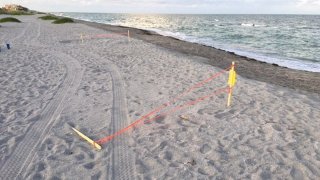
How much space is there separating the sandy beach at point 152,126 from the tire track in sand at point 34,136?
0.02m

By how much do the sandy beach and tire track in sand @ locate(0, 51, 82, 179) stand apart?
0.02 m

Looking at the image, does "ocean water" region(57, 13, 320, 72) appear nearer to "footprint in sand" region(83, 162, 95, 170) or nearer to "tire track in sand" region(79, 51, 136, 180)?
"tire track in sand" region(79, 51, 136, 180)

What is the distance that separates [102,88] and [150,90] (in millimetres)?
1702

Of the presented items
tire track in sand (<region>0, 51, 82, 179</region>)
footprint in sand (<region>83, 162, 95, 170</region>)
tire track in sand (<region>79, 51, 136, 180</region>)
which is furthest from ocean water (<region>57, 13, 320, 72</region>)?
footprint in sand (<region>83, 162, 95, 170</region>)

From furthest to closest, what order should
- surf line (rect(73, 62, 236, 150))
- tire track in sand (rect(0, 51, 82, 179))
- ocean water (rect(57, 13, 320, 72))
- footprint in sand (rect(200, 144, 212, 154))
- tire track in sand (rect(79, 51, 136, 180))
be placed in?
1. ocean water (rect(57, 13, 320, 72))
2. surf line (rect(73, 62, 236, 150))
3. footprint in sand (rect(200, 144, 212, 154))
4. tire track in sand (rect(0, 51, 82, 179))
5. tire track in sand (rect(79, 51, 136, 180))

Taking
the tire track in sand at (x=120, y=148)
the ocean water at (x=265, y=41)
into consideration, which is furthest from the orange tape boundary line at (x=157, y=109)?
the ocean water at (x=265, y=41)

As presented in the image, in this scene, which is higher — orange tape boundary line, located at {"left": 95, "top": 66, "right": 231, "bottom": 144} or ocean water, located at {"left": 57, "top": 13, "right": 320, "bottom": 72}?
orange tape boundary line, located at {"left": 95, "top": 66, "right": 231, "bottom": 144}

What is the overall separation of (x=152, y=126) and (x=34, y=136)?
2.71 m

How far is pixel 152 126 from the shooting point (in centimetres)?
700

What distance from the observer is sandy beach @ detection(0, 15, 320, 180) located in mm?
5227

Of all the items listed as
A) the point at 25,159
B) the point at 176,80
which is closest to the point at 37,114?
the point at 25,159

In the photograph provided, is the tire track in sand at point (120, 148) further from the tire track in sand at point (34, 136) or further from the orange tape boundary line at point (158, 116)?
the tire track in sand at point (34, 136)

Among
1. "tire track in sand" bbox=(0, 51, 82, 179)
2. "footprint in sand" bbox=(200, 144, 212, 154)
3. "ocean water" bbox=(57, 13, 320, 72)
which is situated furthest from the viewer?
"ocean water" bbox=(57, 13, 320, 72)

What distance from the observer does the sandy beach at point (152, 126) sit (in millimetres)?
5227
